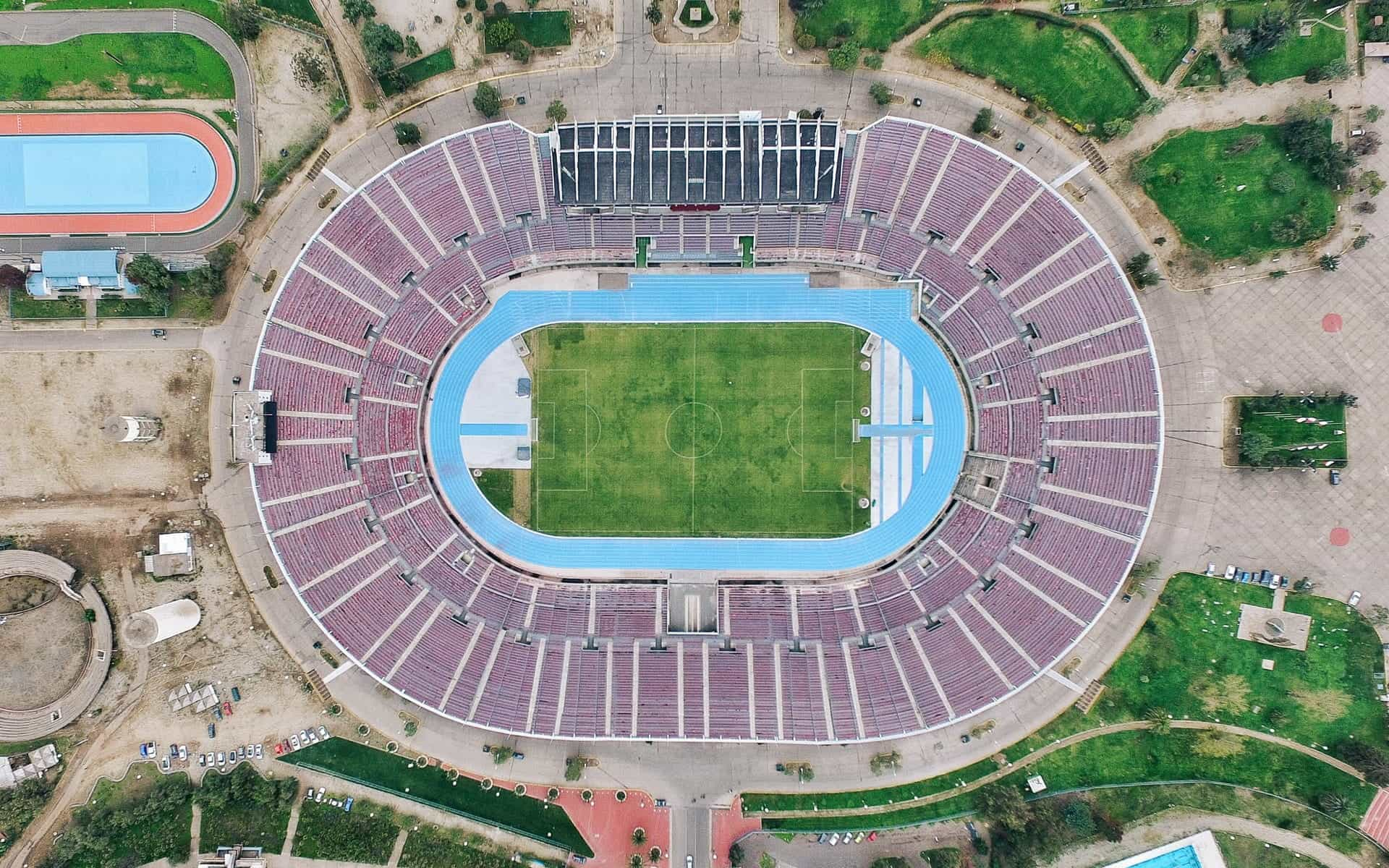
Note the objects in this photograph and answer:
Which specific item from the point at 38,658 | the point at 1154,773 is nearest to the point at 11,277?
the point at 38,658

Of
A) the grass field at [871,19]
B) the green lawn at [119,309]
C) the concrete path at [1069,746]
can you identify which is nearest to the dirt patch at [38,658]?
the green lawn at [119,309]

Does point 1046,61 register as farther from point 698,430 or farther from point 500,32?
point 500,32

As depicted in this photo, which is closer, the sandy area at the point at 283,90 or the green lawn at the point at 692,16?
the green lawn at the point at 692,16

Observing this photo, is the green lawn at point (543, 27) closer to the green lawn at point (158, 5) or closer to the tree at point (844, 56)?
the tree at point (844, 56)

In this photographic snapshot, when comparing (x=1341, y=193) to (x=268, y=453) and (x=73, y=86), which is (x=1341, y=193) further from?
(x=73, y=86)

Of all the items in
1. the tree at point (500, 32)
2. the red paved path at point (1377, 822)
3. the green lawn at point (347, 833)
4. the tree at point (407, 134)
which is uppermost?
the tree at point (500, 32)

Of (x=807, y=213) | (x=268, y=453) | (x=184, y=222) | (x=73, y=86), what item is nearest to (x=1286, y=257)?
(x=807, y=213)

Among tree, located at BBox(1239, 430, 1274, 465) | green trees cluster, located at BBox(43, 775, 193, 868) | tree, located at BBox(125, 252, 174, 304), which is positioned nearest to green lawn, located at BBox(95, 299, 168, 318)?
tree, located at BBox(125, 252, 174, 304)
